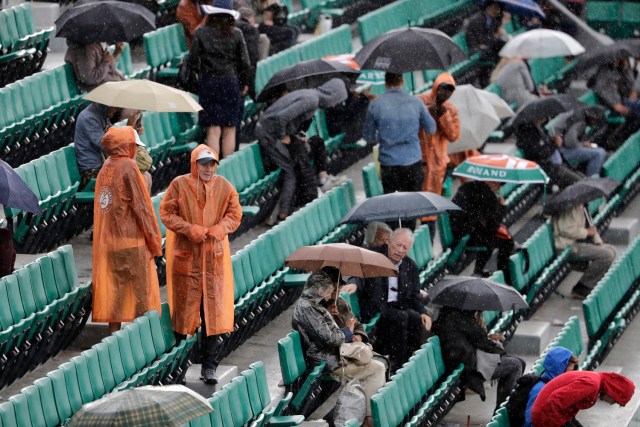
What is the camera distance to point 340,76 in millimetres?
13344

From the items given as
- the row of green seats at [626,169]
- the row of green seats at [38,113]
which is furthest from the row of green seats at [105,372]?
the row of green seats at [626,169]

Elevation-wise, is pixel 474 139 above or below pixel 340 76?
below

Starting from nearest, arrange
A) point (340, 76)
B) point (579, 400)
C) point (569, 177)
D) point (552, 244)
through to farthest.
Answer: point (579, 400), point (340, 76), point (552, 244), point (569, 177)

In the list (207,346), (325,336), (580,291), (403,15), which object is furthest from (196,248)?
(403,15)

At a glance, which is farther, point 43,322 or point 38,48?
point 38,48

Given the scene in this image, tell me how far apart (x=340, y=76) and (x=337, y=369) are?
3.69 metres

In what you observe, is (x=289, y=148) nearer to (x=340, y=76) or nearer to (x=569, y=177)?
(x=340, y=76)

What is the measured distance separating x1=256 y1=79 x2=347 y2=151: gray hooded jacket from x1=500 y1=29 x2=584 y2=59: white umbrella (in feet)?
14.4

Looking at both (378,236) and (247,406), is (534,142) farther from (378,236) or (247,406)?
(247,406)

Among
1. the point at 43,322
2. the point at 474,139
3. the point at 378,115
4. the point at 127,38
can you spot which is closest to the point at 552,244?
the point at 474,139

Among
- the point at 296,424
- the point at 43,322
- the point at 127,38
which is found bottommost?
the point at 296,424

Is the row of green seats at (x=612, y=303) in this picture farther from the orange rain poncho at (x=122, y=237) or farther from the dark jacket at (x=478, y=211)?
the orange rain poncho at (x=122, y=237)

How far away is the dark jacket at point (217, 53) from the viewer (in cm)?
1263

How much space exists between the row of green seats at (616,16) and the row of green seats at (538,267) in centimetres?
814
